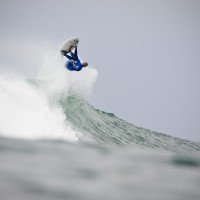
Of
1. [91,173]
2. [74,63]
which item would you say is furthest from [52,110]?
[91,173]

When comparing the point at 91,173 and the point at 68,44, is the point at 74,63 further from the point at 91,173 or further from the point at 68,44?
the point at 91,173

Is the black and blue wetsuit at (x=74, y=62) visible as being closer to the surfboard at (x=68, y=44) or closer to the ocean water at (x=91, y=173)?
the surfboard at (x=68, y=44)

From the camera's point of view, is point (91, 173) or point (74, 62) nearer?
point (91, 173)

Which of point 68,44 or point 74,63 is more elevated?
point 68,44

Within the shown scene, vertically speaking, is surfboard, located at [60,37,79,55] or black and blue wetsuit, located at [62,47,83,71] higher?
surfboard, located at [60,37,79,55]

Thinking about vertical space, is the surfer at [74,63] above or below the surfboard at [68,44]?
below

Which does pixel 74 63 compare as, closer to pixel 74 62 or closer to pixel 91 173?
pixel 74 62

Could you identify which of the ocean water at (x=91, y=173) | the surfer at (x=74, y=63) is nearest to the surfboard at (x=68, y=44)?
the surfer at (x=74, y=63)

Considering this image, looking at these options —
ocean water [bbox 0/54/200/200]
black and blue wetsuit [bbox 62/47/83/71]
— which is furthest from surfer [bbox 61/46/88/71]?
ocean water [bbox 0/54/200/200]

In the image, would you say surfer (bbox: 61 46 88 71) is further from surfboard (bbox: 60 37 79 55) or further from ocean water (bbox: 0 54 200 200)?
ocean water (bbox: 0 54 200 200)

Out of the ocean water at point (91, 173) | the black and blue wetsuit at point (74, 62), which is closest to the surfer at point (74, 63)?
the black and blue wetsuit at point (74, 62)

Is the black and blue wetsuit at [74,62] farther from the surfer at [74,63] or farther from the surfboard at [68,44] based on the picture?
the surfboard at [68,44]

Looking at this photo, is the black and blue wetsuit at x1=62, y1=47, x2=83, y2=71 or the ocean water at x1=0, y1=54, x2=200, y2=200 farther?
the black and blue wetsuit at x1=62, y1=47, x2=83, y2=71

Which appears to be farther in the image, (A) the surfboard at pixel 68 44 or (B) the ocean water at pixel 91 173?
(A) the surfboard at pixel 68 44
